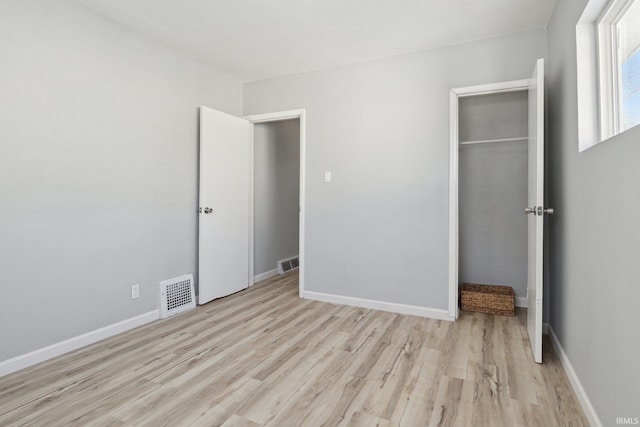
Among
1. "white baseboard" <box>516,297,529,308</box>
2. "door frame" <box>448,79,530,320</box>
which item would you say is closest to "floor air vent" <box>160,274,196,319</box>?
"door frame" <box>448,79,530,320</box>

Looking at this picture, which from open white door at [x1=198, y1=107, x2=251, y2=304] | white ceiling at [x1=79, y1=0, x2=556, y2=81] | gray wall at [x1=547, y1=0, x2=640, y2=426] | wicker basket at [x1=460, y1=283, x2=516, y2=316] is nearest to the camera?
gray wall at [x1=547, y1=0, x2=640, y2=426]

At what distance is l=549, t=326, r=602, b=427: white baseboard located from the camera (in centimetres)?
150

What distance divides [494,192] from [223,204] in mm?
2766

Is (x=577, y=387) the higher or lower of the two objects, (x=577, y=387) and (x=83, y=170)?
the lower

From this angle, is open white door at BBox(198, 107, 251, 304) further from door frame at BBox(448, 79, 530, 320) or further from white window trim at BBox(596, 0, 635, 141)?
white window trim at BBox(596, 0, 635, 141)

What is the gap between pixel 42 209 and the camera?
2.17 meters

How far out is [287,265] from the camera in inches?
188

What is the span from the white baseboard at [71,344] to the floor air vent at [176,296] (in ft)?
0.30

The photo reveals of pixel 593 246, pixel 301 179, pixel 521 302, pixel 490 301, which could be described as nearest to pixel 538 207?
pixel 593 246

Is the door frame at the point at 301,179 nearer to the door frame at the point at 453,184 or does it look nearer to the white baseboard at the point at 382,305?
the white baseboard at the point at 382,305

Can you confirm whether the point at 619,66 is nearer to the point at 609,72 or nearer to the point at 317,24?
the point at 609,72

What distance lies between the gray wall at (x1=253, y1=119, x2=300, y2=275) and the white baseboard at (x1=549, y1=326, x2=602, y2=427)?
3123mm

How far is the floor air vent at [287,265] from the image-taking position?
4.65 metres

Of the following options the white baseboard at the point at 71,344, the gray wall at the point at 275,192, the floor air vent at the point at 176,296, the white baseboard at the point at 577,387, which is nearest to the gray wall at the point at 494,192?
the white baseboard at the point at 577,387
